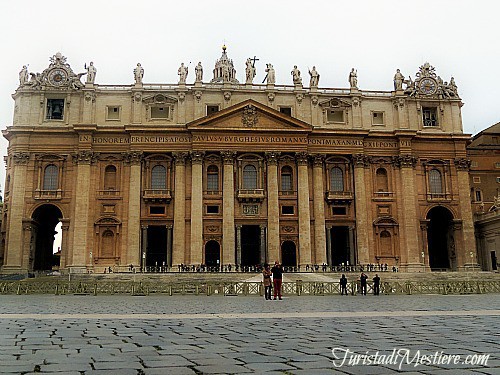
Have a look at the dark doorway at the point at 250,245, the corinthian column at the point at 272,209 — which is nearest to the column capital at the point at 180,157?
the corinthian column at the point at 272,209

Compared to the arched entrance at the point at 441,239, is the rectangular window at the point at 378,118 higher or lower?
higher

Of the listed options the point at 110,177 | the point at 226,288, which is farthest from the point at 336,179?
the point at 226,288

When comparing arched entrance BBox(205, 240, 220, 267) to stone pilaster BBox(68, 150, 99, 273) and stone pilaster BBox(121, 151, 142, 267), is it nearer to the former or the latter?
stone pilaster BBox(121, 151, 142, 267)

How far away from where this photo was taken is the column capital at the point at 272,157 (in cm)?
6012

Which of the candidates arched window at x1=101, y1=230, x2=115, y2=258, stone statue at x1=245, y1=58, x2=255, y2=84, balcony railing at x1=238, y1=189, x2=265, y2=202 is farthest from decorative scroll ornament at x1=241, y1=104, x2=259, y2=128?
arched window at x1=101, y1=230, x2=115, y2=258

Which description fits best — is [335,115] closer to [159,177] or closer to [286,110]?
[286,110]

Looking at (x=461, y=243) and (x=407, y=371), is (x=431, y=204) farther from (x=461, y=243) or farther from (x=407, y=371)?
(x=407, y=371)

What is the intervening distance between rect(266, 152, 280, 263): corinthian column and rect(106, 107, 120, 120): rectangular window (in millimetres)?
17865

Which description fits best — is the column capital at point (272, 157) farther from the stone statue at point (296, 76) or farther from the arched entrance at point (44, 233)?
the arched entrance at point (44, 233)

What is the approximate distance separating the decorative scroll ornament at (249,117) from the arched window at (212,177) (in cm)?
602

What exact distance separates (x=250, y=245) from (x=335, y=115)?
18.6 metres

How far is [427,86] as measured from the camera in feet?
217

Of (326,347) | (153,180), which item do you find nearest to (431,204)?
(153,180)

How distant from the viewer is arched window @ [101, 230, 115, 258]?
58.3m
